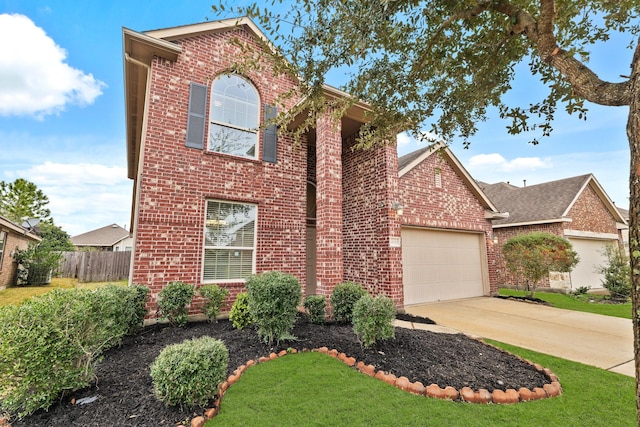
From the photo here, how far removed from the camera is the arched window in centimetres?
679

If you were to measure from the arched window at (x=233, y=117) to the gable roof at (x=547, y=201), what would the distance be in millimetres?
13170

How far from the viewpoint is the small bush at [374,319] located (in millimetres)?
4031

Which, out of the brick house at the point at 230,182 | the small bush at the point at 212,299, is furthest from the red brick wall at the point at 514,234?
the small bush at the point at 212,299

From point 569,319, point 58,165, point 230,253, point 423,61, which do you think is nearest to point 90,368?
point 230,253

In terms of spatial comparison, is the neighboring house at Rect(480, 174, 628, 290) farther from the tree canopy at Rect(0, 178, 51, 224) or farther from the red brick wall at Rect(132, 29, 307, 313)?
the tree canopy at Rect(0, 178, 51, 224)

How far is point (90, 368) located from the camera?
125 inches

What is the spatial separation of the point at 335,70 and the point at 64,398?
4.70 m

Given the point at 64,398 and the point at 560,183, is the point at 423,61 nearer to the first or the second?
the point at 64,398

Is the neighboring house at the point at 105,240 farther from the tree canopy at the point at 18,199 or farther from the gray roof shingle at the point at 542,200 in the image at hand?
the gray roof shingle at the point at 542,200

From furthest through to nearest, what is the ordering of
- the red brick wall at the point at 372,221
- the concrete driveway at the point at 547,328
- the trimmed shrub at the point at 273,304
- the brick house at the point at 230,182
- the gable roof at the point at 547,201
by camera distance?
1. the gable roof at the point at 547,201
2. the red brick wall at the point at 372,221
3. the brick house at the point at 230,182
4. the concrete driveway at the point at 547,328
5. the trimmed shrub at the point at 273,304

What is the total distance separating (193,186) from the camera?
6.24 m

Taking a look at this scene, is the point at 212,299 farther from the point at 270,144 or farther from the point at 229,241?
the point at 270,144

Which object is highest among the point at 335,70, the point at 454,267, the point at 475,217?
the point at 335,70

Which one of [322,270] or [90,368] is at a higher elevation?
[322,270]
